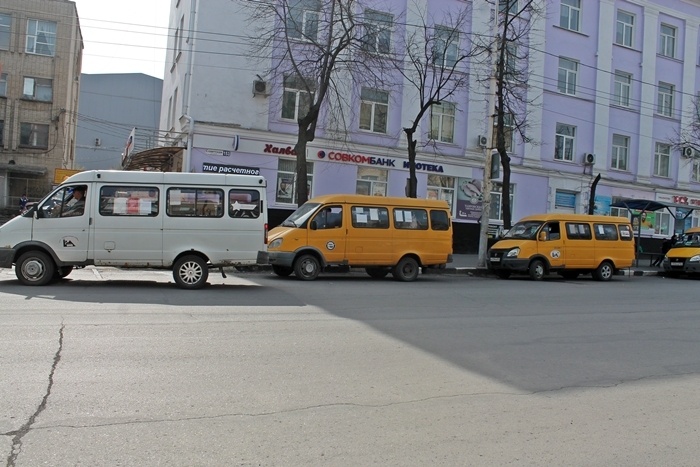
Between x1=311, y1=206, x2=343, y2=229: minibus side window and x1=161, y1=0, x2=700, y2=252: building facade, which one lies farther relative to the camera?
x1=161, y1=0, x2=700, y2=252: building facade

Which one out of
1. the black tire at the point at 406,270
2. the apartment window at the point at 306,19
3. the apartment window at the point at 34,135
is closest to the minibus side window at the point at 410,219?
the black tire at the point at 406,270

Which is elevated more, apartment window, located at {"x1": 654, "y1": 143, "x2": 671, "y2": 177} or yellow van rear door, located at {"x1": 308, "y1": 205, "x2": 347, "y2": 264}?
apartment window, located at {"x1": 654, "y1": 143, "x2": 671, "y2": 177}

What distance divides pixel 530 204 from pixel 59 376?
25.8m

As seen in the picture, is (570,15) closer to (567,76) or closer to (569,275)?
(567,76)

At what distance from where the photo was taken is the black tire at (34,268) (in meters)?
11.6

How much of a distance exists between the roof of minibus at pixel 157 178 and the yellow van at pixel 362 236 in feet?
7.89

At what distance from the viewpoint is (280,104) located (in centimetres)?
2359

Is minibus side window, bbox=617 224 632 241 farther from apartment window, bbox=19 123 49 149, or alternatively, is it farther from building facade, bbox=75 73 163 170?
building facade, bbox=75 73 163 170

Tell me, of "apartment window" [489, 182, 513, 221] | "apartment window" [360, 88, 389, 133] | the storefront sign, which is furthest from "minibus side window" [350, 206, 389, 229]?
"apartment window" [489, 182, 513, 221]

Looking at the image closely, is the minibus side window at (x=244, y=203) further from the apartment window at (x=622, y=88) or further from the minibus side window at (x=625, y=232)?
the apartment window at (x=622, y=88)

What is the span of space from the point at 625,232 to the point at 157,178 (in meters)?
15.2

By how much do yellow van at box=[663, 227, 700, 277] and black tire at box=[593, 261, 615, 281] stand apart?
4226 mm

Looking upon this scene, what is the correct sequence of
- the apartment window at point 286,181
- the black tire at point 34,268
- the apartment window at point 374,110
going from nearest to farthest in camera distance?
the black tire at point 34,268, the apartment window at point 286,181, the apartment window at point 374,110

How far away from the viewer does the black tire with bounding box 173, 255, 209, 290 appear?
12.2 metres
